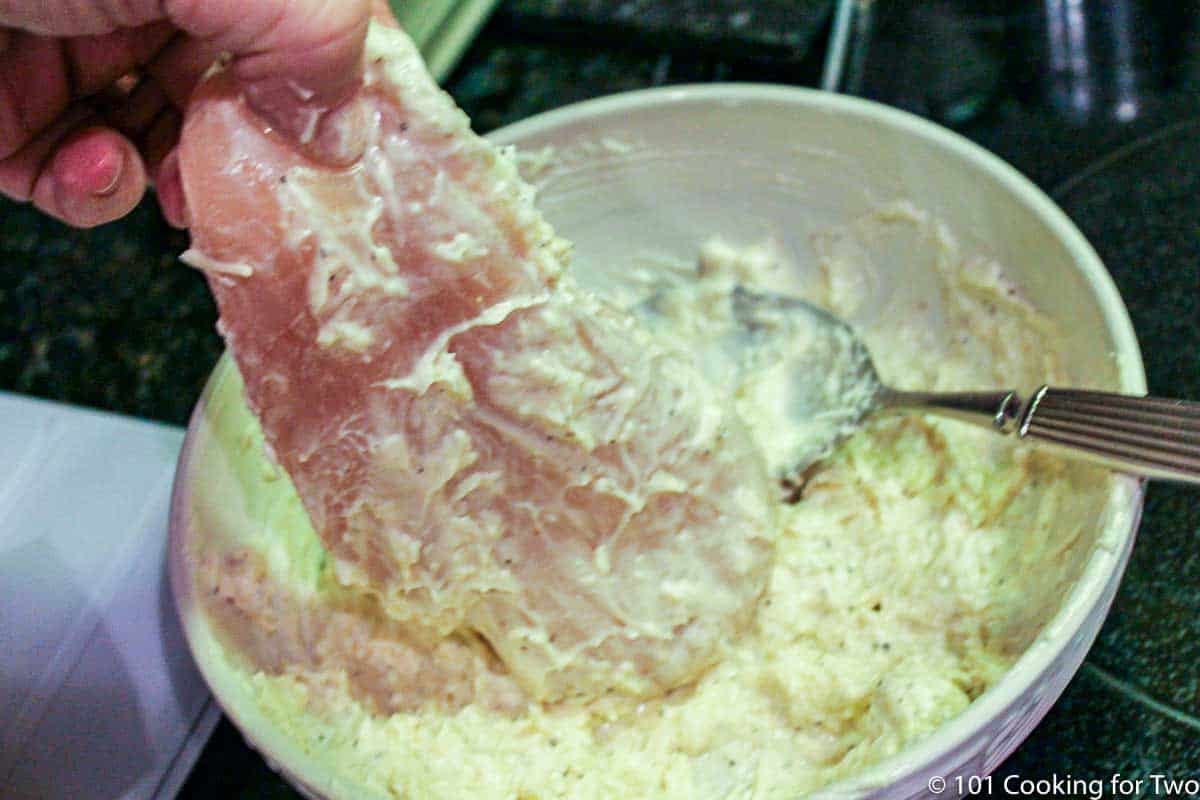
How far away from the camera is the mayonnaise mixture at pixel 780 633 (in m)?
0.76

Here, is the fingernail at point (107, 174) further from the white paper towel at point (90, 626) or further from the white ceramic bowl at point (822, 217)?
the white paper towel at point (90, 626)

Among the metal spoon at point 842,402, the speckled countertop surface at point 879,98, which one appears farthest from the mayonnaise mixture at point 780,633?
the speckled countertop surface at point 879,98

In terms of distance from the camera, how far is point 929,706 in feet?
2.37

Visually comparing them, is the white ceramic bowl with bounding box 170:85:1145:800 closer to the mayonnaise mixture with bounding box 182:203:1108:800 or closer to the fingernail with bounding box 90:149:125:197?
the mayonnaise mixture with bounding box 182:203:1108:800

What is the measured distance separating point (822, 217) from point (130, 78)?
661 millimetres

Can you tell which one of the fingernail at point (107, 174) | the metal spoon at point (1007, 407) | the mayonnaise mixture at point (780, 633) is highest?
the fingernail at point (107, 174)

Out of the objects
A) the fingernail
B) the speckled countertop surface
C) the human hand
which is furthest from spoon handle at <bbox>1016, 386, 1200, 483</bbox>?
the fingernail

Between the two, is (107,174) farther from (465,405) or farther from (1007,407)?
(1007,407)

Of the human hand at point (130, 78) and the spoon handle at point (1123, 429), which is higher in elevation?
the human hand at point (130, 78)

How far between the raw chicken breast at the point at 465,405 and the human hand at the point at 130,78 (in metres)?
0.05

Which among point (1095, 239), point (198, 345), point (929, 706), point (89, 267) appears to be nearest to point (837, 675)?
point (929, 706)

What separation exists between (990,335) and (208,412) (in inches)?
27.4

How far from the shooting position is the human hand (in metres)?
0.55

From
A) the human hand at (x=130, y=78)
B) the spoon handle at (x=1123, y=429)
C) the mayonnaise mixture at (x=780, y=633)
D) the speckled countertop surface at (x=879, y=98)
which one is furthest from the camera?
the speckled countertop surface at (x=879, y=98)
